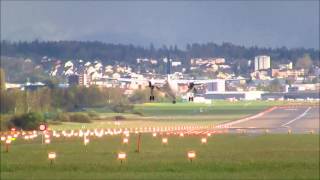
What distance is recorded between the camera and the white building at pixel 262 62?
334 ft

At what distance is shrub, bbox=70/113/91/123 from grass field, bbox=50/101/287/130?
444 mm

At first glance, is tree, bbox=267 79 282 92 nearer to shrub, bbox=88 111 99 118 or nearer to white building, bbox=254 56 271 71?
white building, bbox=254 56 271 71

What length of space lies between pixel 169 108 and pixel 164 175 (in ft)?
212

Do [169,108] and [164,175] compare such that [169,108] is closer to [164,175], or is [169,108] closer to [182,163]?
[182,163]

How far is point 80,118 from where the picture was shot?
100875mm

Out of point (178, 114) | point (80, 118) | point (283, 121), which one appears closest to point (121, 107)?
point (80, 118)

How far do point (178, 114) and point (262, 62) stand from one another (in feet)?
30.7

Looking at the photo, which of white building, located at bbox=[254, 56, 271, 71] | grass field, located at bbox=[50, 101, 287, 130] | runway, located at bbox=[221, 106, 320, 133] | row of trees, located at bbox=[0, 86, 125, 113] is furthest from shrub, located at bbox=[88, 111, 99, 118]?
white building, located at bbox=[254, 56, 271, 71]

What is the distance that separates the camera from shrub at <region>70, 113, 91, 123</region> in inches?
3949

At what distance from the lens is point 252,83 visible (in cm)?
10469

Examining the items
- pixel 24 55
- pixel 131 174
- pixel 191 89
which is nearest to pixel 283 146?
pixel 191 89

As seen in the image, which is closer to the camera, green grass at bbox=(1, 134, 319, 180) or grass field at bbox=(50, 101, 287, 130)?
green grass at bbox=(1, 134, 319, 180)

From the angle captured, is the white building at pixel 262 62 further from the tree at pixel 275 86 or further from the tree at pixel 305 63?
the tree at pixel 305 63

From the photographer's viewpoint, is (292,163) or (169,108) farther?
(169,108)
